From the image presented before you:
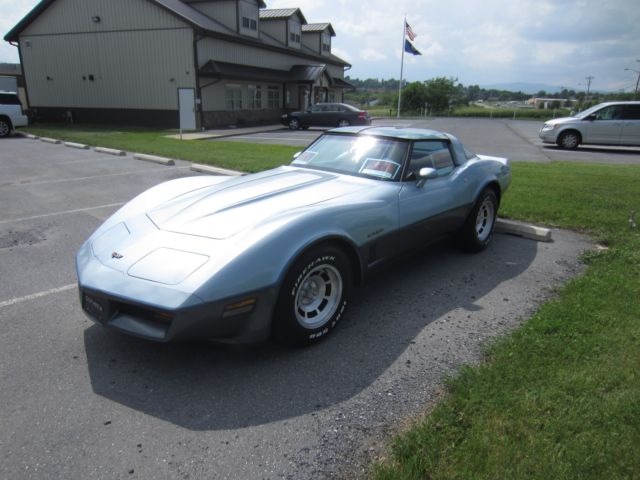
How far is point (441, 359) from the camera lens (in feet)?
9.89

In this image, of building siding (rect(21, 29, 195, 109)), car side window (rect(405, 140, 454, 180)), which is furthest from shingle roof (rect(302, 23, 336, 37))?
car side window (rect(405, 140, 454, 180))

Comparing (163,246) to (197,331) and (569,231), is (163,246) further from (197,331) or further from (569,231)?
(569,231)

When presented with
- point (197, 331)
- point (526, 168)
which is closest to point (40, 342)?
point (197, 331)

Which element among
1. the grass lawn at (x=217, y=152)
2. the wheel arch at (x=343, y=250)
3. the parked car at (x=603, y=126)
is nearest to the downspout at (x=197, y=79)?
the grass lawn at (x=217, y=152)

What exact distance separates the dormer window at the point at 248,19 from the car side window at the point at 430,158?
2657 centimetres

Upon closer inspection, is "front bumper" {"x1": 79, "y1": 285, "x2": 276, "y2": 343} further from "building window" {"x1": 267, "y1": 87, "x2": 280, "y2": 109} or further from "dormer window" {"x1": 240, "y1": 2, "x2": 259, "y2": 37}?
"building window" {"x1": 267, "y1": 87, "x2": 280, "y2": 109}

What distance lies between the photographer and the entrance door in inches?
925

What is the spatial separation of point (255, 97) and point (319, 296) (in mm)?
27757

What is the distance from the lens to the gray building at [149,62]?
23281mm

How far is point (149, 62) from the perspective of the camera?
23.9 meters

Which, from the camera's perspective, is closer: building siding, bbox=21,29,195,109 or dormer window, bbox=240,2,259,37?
building siding, bbox=21,29,195,109

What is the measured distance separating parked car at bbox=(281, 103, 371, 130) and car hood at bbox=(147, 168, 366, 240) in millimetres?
20787

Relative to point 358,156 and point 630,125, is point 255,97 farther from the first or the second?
point 358,156

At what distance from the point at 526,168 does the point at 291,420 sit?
9355 millimetres
